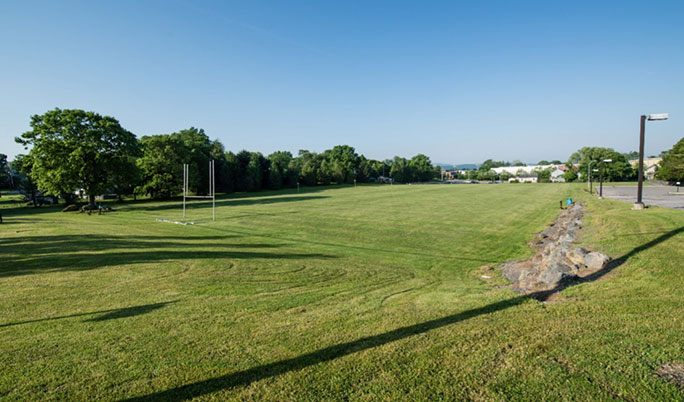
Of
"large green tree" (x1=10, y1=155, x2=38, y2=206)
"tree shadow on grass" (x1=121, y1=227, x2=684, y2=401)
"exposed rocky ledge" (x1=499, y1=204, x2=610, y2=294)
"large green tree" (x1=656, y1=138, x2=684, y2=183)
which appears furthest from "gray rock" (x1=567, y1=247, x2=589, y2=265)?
"large green tree" (x1=656, y1=138, x2=684, y2=183)

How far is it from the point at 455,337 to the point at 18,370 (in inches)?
238

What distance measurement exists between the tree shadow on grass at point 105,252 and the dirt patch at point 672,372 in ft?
38.1

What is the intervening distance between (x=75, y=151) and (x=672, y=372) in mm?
45076

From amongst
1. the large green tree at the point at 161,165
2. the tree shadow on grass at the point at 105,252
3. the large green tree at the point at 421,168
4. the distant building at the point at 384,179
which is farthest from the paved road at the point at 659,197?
the large green tree at the point at 421,168

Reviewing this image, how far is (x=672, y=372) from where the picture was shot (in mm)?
3961

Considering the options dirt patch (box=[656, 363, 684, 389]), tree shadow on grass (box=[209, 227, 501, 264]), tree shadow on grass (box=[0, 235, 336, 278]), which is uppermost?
dirt patch (box=[656, 363, 684, 389])

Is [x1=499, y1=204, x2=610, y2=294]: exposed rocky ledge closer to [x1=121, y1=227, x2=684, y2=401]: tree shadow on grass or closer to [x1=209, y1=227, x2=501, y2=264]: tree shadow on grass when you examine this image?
[x1=209, y1=227, x2=501, y2=264]: tree shadow on grass

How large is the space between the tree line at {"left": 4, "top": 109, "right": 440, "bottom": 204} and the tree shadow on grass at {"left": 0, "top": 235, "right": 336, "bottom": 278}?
2324 cm

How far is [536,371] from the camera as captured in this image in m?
4.16

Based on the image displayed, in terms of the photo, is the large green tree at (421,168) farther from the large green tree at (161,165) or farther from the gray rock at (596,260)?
the gray rock at (596,260)

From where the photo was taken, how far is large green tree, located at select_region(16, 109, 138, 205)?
35375 mm

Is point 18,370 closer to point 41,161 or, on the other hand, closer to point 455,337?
point 455,337

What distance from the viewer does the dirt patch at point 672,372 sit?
381 centimetres

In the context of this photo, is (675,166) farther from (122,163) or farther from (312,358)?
(122,163)
